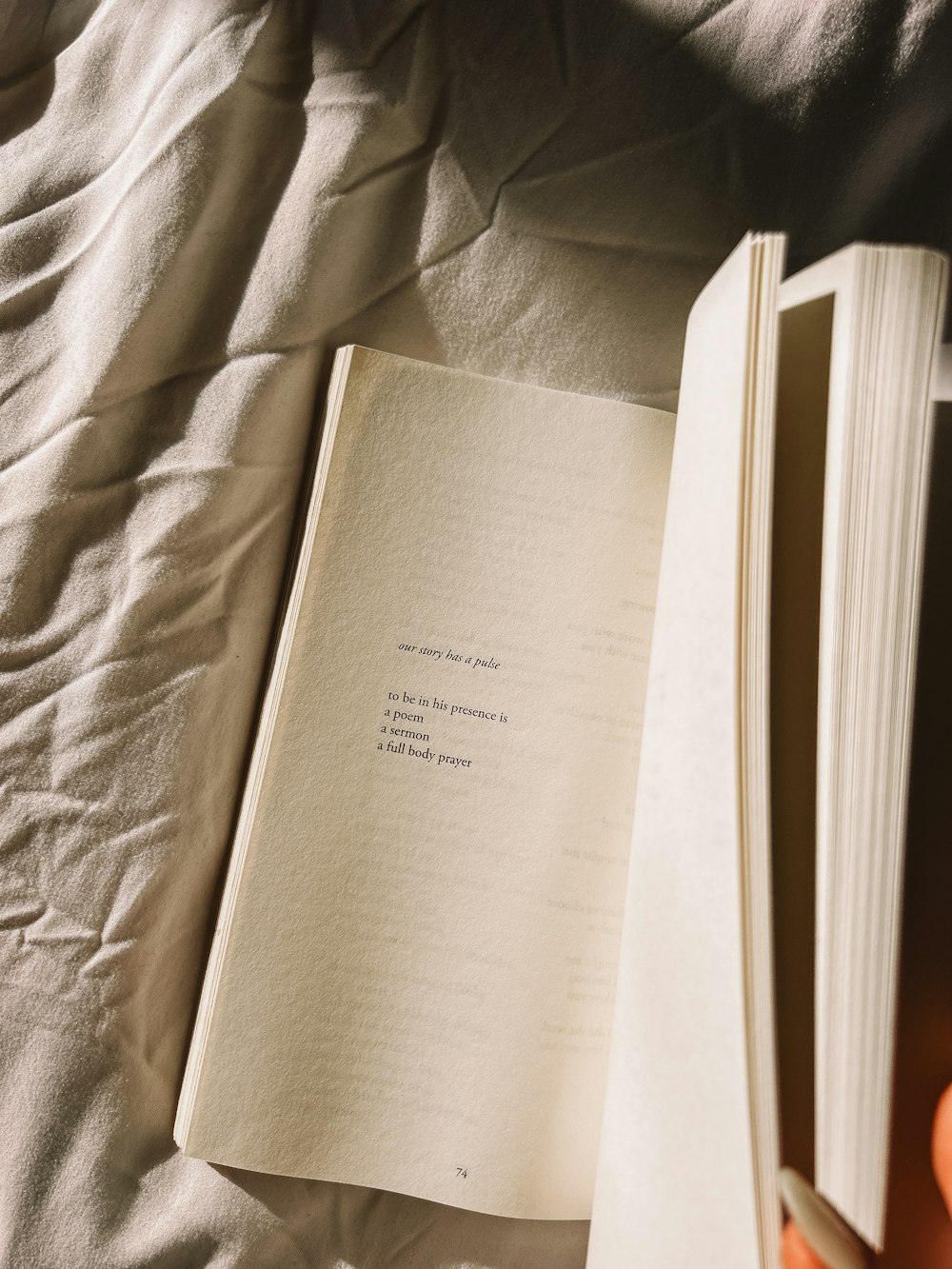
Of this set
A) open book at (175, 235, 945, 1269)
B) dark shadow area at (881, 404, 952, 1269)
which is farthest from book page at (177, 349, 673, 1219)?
dark shadow area at (881, 404, 952, 1269)

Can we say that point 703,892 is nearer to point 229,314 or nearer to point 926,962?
point 926,962

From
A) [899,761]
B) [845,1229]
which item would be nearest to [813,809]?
[899,761]

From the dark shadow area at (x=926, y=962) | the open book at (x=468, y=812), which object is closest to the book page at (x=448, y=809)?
the open book at (x=468, y=812)

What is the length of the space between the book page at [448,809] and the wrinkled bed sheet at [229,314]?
0.11 feet

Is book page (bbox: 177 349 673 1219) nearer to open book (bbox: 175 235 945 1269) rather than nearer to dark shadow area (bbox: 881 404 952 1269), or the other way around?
open book (bbox: 175 235 945 1269)

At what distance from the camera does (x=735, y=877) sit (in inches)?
12.6

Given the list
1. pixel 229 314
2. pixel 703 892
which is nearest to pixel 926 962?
pixel 703 892

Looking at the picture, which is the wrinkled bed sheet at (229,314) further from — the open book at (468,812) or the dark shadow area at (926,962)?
the dark shadow area at (926,962)

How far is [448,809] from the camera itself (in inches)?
18.2

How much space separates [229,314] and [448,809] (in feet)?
0.99

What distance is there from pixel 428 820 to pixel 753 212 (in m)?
0.39

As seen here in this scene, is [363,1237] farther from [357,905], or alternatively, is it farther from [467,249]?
[467,249]

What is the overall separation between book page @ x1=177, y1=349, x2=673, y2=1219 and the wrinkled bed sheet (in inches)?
1.4

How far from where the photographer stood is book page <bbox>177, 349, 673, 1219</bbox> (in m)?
0.45
